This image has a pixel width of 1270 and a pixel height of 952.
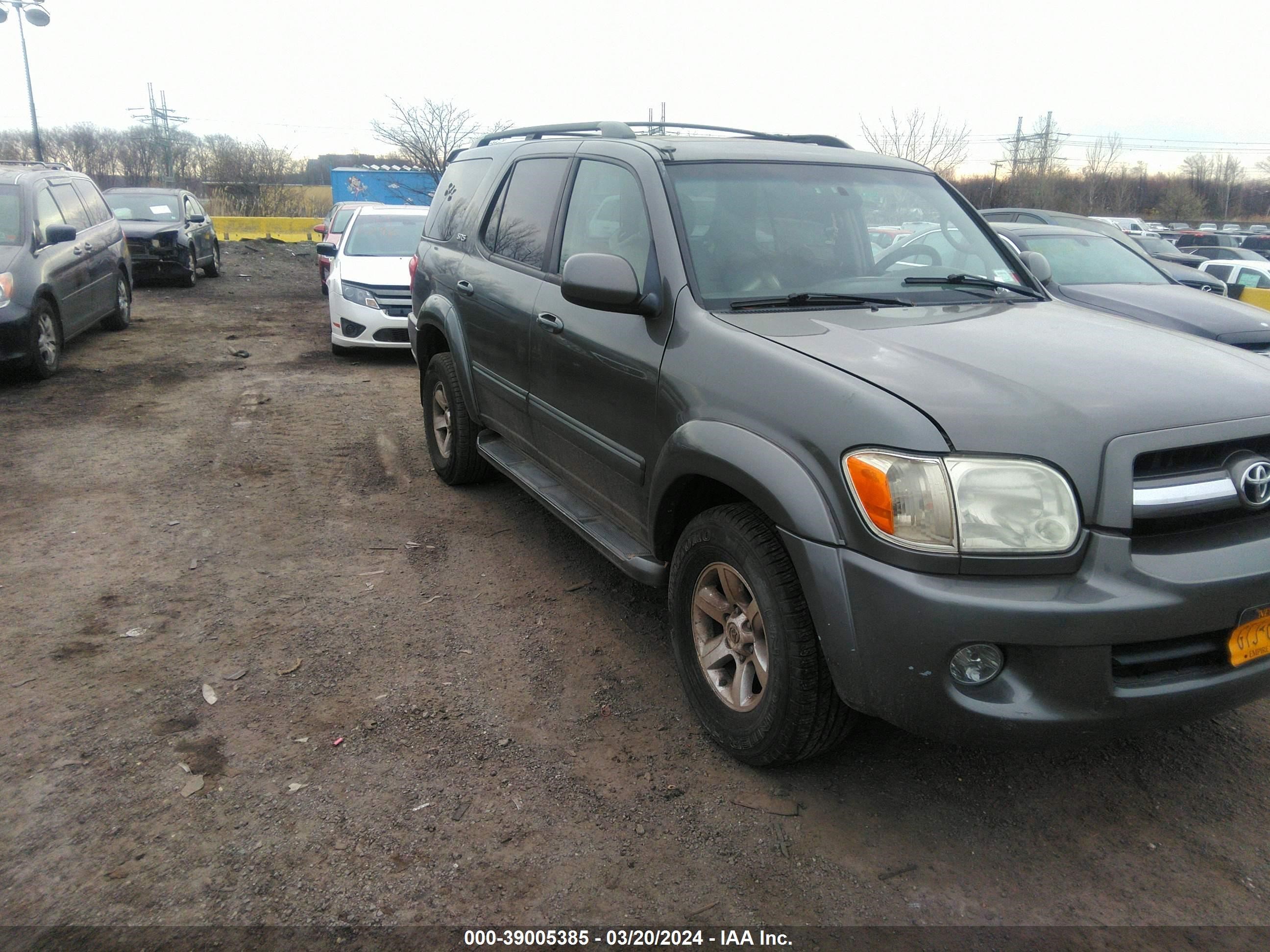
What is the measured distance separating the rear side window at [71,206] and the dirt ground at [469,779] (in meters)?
6.20

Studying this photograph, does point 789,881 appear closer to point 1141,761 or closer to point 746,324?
point 1141,761

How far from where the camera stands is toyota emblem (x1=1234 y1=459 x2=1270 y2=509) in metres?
2.46

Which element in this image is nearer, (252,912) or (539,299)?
(252,912)

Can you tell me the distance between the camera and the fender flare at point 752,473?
252cm

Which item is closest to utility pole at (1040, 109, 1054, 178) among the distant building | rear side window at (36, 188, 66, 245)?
the distant building

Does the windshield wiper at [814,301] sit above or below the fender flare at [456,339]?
above

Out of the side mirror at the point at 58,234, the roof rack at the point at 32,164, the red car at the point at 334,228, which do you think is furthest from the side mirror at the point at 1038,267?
the red car at the point at 334,228

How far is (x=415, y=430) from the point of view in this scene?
7.62 meters

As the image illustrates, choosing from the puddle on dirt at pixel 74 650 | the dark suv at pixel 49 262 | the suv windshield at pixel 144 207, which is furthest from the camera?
the suv windshield at pixel 144 207

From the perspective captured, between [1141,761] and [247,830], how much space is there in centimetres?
280

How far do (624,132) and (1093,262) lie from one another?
20.1 feet

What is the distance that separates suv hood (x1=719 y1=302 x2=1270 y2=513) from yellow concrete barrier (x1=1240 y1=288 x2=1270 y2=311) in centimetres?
1358

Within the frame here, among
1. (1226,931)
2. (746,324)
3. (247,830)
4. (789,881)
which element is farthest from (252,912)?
(1226,931)

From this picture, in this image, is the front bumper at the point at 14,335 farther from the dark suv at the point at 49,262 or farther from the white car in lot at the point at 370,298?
the white car in lot at the point at 370,298
